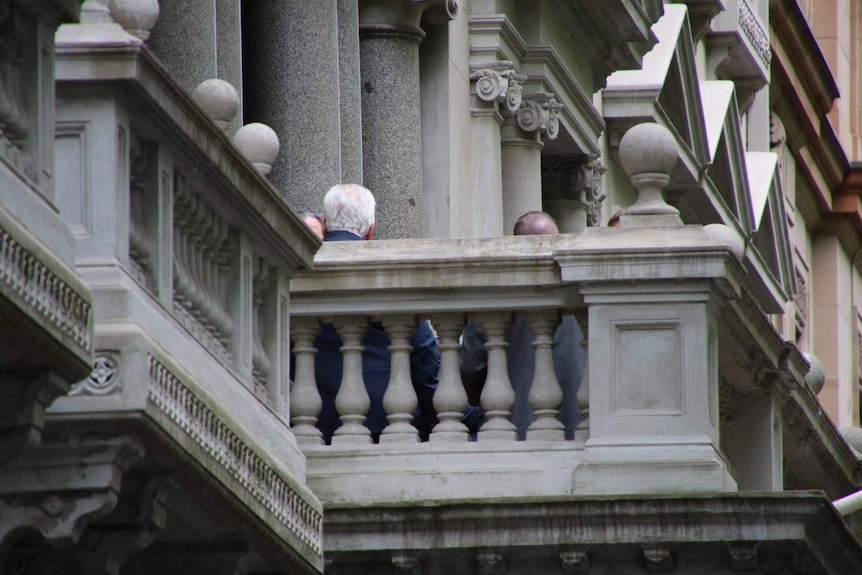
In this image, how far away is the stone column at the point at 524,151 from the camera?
24172 mm

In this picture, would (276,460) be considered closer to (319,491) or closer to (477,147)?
(319,491)

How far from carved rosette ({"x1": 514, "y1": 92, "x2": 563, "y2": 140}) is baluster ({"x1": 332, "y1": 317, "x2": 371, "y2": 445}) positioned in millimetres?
9564

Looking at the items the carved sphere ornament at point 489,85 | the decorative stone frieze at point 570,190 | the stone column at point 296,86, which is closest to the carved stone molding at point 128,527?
the stone column at point 296,86

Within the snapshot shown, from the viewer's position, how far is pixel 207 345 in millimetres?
11508

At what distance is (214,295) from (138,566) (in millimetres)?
1083

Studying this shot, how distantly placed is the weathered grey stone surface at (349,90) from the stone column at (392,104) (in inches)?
23.7

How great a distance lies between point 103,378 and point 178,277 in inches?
46.6

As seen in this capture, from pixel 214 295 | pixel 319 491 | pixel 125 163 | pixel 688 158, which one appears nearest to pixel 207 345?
pixel 214 295

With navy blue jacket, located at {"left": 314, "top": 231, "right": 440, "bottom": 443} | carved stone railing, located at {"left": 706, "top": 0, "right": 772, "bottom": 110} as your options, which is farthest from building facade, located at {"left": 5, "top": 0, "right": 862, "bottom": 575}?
carved stone railing, located at {"left": 706, "top": 0, "right": 772, "bottom": 110}

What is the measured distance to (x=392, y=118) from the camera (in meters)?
Result: 21.6

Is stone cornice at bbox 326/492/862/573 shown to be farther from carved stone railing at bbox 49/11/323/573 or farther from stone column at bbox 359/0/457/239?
stone column at bbox 359/0/457/239

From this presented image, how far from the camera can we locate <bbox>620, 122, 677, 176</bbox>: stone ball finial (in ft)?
48.8

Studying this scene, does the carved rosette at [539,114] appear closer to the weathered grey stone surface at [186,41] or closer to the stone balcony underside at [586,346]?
the weathered grey stone surface at [186,41]

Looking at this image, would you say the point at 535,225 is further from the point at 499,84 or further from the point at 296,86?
the point at 499,84
